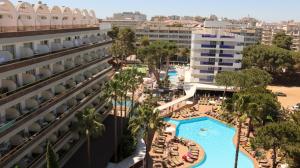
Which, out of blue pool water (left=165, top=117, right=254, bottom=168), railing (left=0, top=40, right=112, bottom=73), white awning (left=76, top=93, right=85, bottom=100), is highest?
railing (left=0, top=40, right=112, bottom=73)

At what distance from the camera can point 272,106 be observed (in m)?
52.8

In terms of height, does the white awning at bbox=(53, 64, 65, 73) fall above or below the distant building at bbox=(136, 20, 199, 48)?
below

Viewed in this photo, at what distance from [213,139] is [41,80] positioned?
38.4 meters

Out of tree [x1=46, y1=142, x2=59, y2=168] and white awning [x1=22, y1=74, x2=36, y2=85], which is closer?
tree [x1=46, y1=142, x2=59, y2=168]

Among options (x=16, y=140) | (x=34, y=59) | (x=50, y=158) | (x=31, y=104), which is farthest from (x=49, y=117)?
(x=50, y=158)

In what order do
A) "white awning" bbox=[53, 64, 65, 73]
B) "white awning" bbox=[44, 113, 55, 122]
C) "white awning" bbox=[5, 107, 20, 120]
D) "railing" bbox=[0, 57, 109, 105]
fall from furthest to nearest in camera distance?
"white awning" bbox=[53, 64, 65, 73] < "white awning" bbox=[44, 113, 55, 122] < "white awning" bbox=[5, 107, 20, 120] < "railing" bbox=[0, 57, 109, 105]

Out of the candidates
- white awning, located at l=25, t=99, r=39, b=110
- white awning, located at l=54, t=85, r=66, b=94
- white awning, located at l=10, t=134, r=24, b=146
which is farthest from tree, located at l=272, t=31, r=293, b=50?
white awning, located at l=10, t=134, r=24, b=146

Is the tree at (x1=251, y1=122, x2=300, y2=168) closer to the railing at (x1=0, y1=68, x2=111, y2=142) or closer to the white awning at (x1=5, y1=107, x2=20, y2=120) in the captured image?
the railing at (x1=0, y1=68, x2=111, y2=142)

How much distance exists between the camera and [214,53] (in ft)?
298

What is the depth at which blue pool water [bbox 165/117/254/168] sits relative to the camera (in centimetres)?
4980

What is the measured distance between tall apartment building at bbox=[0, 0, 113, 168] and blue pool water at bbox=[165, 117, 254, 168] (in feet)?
68.9

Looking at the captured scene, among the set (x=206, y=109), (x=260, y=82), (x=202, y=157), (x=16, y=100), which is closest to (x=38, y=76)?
(x=16, y=100)

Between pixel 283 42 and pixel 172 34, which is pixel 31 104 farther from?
pixel 172 34

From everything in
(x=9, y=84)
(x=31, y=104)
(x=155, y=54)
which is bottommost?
(x=31, y=104)
